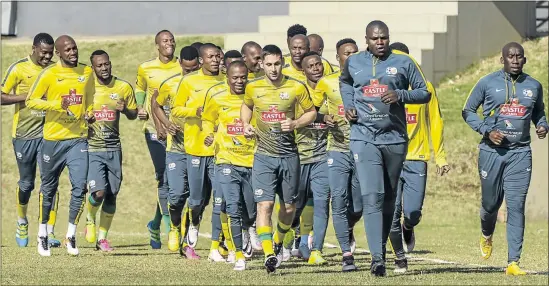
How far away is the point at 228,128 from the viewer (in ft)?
55.9

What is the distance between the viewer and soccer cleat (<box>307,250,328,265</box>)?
17.5 metres

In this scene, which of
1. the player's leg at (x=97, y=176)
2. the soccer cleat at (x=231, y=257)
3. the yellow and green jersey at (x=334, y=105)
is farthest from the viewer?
the player's leg at (x=97, y=176)

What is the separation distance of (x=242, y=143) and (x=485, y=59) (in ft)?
59.0

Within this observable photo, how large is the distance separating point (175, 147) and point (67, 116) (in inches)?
55.8

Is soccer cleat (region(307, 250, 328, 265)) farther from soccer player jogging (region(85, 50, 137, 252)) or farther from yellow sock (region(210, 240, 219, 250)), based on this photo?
soccer player jogging (region(85, 50, 137, 252))

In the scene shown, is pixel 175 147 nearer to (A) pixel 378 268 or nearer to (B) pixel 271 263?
(B) pixel 271 263

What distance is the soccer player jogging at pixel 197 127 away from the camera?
18438mm

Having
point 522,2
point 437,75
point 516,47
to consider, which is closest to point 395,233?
point 516,47

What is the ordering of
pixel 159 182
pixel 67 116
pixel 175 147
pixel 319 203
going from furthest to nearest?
pixel 159 182 → pixel 175 147 → pixel 67 116 → pixel 319 203

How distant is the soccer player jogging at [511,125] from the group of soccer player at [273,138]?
18 mm

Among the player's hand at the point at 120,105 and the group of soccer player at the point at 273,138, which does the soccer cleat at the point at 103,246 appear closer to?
the group of soccer player at the point at 273,138

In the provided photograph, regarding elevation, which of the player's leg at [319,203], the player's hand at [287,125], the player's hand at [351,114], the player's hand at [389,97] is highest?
the player's hand at [389,97]

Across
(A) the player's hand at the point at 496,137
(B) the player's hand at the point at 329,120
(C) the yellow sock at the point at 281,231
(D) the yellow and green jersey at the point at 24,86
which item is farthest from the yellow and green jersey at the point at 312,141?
(D) the yellow and green jersey at the point at 24,86

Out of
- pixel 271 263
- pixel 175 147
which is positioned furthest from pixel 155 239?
pixel 271 263
